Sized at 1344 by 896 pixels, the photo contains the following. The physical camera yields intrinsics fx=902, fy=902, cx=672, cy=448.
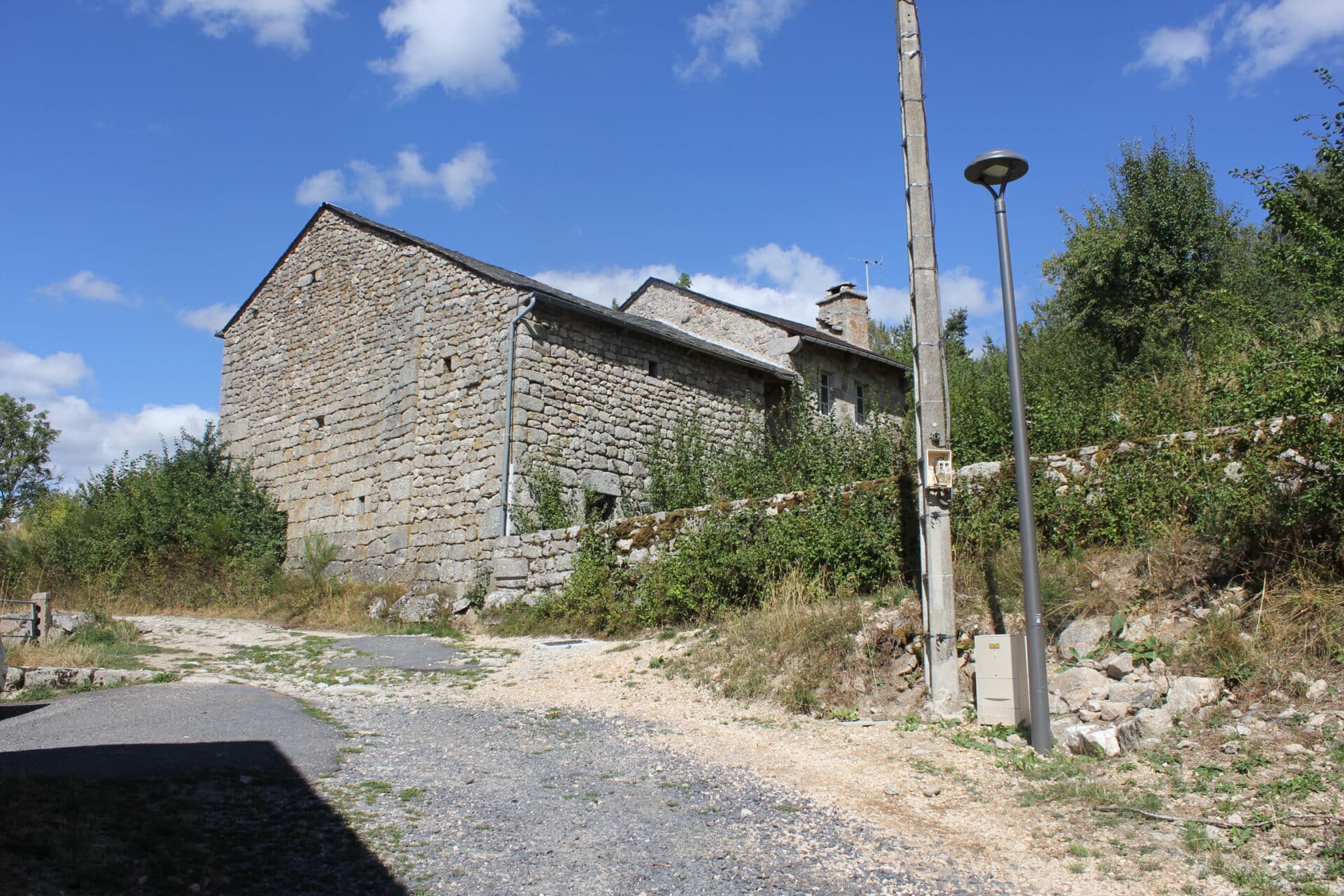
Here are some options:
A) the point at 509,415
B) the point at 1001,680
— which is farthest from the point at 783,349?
the point at 1001,680

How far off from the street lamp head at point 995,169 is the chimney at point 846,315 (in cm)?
1560

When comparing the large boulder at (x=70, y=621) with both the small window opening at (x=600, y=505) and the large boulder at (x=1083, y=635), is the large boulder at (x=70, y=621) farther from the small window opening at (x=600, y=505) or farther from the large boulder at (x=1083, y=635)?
the large boulder at (x=1083, y=635)

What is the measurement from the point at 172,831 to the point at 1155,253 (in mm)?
17323

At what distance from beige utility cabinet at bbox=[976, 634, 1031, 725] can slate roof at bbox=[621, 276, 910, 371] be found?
41.2 ft

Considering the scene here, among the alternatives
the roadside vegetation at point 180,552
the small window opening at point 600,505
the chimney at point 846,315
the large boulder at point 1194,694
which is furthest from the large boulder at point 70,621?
the chimney at point 846,315

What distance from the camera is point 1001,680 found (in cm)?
604

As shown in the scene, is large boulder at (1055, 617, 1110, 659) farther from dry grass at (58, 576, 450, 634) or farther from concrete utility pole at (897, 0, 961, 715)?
dry grass at (58, 576, 450, 634)

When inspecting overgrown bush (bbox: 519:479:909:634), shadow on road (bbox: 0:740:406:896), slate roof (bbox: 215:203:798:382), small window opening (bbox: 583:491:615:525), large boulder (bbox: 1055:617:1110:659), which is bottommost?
shadow on road (bbox: 0:740:406:896)

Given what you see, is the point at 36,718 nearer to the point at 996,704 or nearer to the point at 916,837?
the point at 916,837

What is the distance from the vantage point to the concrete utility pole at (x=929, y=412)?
644 cm

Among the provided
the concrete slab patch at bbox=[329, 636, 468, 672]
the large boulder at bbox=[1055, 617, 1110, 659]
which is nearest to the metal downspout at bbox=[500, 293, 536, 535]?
the concrete slab patch at bbox=[329, 636, 468, 672]

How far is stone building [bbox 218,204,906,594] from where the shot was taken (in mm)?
13828

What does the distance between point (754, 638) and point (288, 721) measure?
3890mm

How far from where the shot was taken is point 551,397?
14.0 m
